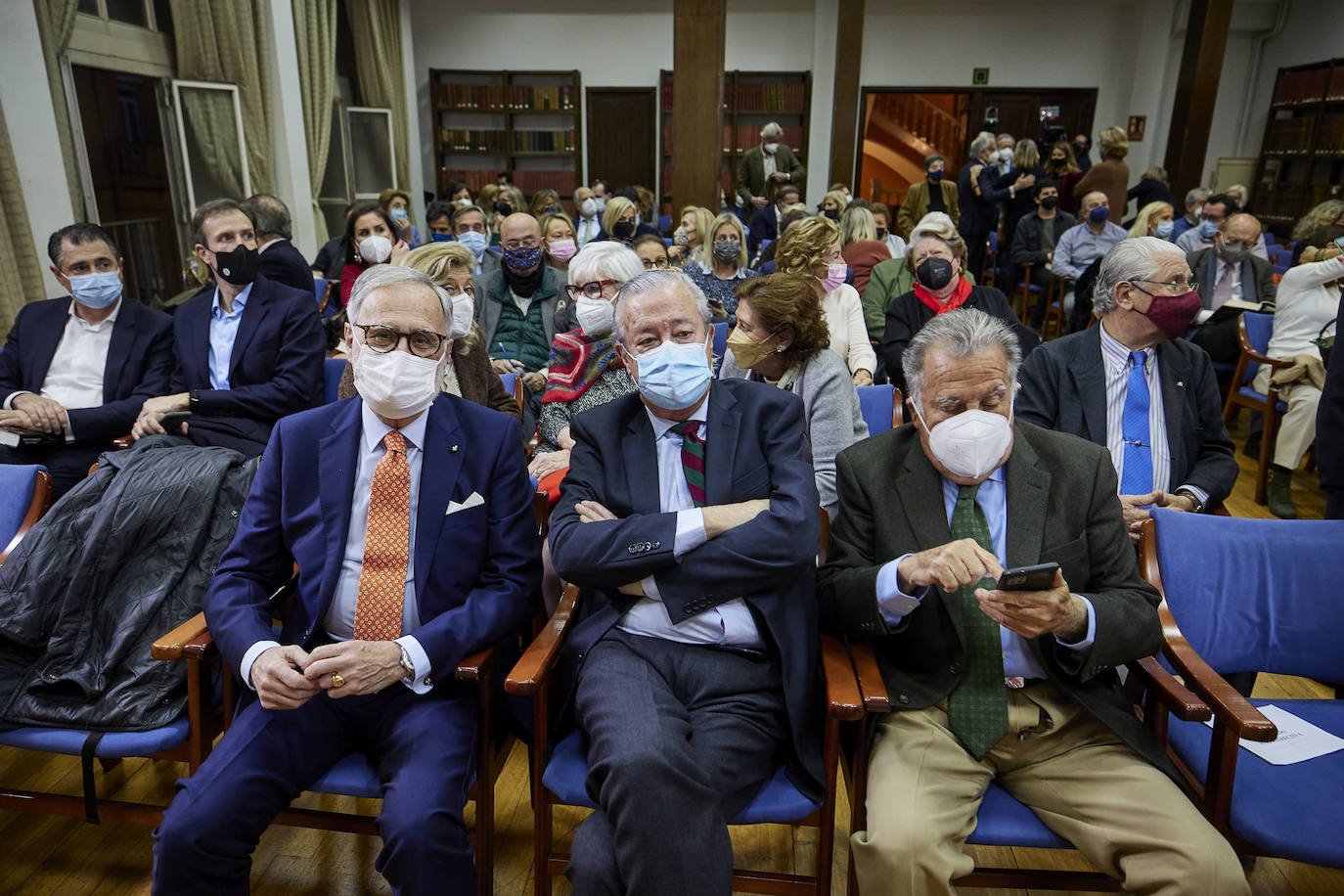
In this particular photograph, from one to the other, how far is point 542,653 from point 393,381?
694mm

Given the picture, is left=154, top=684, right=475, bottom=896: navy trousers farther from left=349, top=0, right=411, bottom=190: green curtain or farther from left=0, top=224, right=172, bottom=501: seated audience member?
left=349, top=0, right=411, bottom=190: green curtain

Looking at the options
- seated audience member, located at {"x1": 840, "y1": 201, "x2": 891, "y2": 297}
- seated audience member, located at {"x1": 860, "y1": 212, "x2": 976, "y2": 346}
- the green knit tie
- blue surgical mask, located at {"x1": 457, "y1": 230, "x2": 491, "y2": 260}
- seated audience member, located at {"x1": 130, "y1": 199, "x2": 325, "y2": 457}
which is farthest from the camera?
blue surgical mask, located at {"x1": 457, "y1": 230, "x2": 491, "y2": 260}

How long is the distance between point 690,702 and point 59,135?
585 cm

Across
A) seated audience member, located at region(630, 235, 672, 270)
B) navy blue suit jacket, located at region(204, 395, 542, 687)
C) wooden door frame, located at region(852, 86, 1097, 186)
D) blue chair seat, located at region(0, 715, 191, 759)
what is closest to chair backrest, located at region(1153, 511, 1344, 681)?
navy blue suit jacket, located at region(204, 395, 542, 687)

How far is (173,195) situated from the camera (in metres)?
7.04

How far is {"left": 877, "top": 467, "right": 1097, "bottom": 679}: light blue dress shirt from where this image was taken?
5.73ft

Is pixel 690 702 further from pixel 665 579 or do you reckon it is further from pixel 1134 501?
pixel 1134 501

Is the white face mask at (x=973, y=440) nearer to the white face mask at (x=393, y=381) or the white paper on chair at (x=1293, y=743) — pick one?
the white paper on chair at (x=1293, y=743)

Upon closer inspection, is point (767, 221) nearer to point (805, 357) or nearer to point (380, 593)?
point (805, 357)

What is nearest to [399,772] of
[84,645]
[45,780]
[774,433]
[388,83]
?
[84,645]

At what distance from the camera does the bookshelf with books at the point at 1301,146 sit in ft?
32.0

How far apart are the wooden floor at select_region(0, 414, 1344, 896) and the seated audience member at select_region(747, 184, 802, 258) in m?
7.11

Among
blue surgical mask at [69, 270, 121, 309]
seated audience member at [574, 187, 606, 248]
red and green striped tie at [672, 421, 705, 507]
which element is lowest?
red and green striped tie at [672, 421, 705, 507]

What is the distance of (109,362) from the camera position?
10.5 feet
